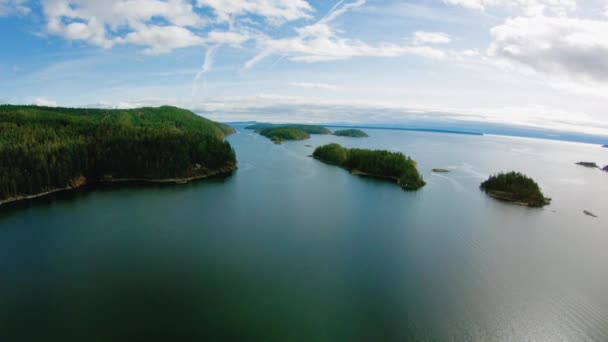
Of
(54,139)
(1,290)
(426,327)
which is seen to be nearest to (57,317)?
(1,290)

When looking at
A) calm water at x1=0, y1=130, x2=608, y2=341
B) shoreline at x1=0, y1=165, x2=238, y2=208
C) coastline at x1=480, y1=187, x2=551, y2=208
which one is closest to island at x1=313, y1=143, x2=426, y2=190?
coastline at x1=480, y1=187, x2=551, y2=208

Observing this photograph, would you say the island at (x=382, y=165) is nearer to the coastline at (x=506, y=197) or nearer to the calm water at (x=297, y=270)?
the coastline at (x=506, y=197)

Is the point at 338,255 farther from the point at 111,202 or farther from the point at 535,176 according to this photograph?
the point at 535,176

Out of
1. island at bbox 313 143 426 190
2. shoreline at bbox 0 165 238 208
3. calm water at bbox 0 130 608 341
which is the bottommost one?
calm water at bbox 0 130 608 341

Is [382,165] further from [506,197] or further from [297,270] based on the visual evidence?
[297,270]

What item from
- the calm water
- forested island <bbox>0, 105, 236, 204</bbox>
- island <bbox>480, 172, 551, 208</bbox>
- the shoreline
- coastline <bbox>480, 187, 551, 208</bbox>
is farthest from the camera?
island <bbox>480, 172, 551, 208</bbox>

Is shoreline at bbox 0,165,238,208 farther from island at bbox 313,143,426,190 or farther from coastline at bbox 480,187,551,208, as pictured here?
coastline at bbox 480,187,551,208
